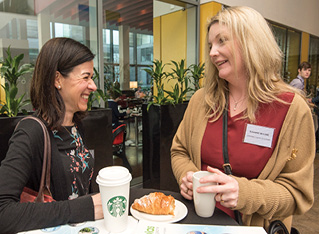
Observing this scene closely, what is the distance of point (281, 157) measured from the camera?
107cm

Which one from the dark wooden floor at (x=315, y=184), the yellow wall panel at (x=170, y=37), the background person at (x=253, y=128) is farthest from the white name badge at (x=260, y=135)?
the yellow wall panel at (x=170, y=37)

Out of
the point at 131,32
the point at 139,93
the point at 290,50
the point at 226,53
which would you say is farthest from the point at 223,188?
the point at 290,50

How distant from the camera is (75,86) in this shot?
1252 millimetres

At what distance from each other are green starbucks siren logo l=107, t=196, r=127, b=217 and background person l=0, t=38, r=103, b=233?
130 millimetres

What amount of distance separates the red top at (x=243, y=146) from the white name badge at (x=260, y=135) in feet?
0.05

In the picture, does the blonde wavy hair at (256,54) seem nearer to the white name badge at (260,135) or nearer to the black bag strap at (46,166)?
the white name badge at (260,135)

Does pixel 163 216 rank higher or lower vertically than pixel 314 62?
lower

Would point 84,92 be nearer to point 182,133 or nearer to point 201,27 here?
point 182,133

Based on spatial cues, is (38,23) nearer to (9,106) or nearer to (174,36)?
(9,106)

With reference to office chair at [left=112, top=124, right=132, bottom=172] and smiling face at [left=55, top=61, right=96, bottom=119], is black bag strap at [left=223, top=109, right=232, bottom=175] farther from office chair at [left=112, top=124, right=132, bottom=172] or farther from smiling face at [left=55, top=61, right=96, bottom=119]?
office chair at [left=112, top=124, right=132, bottom=172]

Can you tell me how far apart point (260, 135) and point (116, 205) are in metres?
0.71

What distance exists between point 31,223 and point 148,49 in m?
4.08

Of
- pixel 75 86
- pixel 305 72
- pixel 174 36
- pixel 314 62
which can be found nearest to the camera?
pixel 75 86

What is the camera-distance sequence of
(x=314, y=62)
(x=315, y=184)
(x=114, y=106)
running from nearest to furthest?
(x=315, y=184) → (x=114, y=106) → (x=314, y=62)
